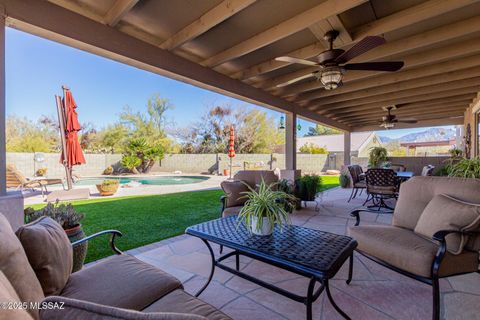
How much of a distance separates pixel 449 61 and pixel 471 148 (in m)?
4.52

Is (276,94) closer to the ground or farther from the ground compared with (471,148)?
farther from the ground

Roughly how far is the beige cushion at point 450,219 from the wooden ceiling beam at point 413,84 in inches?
130

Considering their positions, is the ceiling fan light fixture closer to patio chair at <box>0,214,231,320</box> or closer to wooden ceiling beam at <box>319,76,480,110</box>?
patio chair at <box>0,214,231,320</box>

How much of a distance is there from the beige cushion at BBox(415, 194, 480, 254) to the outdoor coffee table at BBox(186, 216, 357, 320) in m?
0.77

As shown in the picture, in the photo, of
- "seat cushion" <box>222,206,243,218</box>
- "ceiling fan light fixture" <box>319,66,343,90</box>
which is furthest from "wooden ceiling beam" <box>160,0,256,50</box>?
"seat cushion" <box>222,206,243,218</box>

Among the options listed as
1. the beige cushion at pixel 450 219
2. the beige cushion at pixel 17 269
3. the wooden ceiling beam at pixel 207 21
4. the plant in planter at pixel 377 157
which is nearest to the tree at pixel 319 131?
the plant in planter at pixel 377 157

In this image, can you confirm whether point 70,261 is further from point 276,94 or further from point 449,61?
point 449,61

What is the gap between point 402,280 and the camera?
2271 mm

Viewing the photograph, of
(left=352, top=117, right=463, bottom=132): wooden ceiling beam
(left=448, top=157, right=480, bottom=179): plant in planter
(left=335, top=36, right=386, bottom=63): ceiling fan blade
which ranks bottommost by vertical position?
(left=448, top=157, right=480, bottom=179): plant in planter

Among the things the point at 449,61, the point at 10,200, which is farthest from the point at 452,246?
the point at 10,200

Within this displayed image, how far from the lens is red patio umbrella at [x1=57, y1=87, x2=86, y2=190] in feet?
16.5

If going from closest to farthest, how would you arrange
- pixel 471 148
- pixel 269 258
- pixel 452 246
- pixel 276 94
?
pixel 269 258 → pixel 452 246 → pixel 276 94 → pixel 471 148

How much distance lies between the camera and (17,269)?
101cm

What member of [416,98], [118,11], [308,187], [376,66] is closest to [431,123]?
[416,98]
